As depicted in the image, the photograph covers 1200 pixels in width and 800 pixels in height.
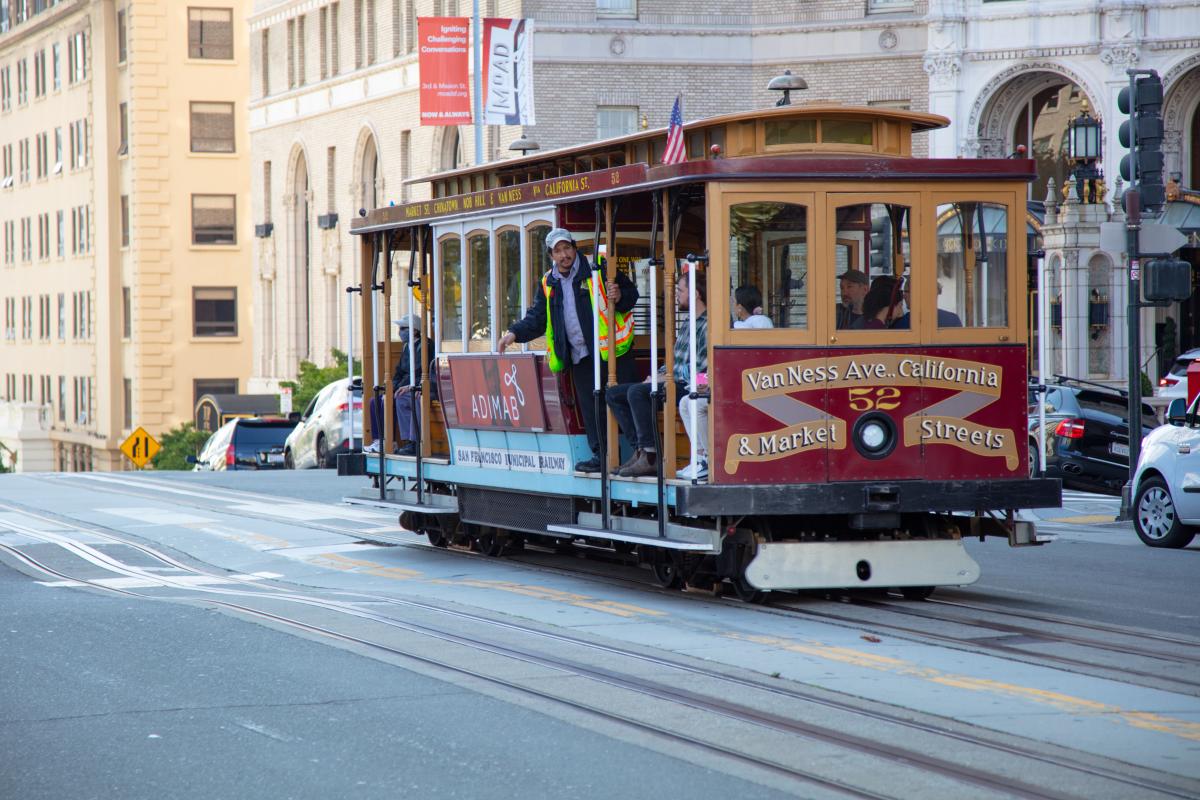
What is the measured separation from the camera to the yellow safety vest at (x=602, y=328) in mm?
12953

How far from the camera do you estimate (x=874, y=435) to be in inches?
472

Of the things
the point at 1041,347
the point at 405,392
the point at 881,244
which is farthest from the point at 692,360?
the point at 405,392

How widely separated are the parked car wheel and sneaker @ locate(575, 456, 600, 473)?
615 centimetres

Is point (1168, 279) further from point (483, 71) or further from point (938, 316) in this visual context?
point (483, 71)

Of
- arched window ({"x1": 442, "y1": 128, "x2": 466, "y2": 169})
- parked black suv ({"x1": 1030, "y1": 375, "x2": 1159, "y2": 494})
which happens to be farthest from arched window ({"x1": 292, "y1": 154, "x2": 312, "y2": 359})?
parked black suv ({"x1": 1030, "y1": 375, "x2": 1159, "y2": 494})

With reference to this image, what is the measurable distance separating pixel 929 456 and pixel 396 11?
135ft

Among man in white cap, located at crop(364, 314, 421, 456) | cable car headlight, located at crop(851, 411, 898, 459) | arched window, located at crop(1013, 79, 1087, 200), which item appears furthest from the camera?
arched window, located at crop(1013, 79, 1087, 200)

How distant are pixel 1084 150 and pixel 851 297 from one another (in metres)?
25.0

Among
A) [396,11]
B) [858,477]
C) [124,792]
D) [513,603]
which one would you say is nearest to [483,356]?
[513,603]

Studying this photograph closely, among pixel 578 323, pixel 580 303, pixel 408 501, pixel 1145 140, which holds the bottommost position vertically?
pixel 408 501

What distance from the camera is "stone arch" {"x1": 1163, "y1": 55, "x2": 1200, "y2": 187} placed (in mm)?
38656

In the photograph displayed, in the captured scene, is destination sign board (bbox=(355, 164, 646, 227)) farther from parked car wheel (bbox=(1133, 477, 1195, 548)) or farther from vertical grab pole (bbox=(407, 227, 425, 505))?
parked car wheel (bbox=(1133, 477, 1195, 548))

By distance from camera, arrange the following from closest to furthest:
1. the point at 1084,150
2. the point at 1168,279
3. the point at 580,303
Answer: the point at 580,303 < the point at 1168,279 < the point at 1084,150

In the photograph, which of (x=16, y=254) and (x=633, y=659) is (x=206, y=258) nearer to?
(x=16, y=254)
